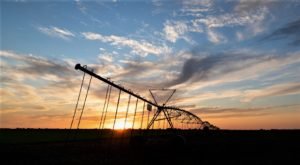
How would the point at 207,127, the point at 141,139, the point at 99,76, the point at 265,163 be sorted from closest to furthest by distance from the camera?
the point at 265,163 → the point at 99,76 → the point at 141,139 → the point at 207,127

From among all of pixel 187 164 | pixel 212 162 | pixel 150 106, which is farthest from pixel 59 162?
pixel 150 106

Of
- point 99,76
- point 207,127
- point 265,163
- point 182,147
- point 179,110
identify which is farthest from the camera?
point 207,127

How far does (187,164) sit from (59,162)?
343 inches

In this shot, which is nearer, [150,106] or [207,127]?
[150,106]

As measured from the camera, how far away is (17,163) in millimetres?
20438

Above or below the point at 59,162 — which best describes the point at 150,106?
above

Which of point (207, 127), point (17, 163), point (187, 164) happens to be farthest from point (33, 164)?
point (207, 127)

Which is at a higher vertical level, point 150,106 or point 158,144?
point 150,106

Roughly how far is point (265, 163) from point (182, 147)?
37.7 feet

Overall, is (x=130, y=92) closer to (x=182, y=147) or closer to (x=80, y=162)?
(x=182, y=147)

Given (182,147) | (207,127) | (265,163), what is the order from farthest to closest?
(207,127) → (182,147) → (265,163)

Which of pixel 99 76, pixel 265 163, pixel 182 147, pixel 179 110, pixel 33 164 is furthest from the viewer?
pixel 179 110

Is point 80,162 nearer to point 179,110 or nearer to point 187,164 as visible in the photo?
point 187,164

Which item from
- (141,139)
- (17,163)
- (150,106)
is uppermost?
(150,106)
